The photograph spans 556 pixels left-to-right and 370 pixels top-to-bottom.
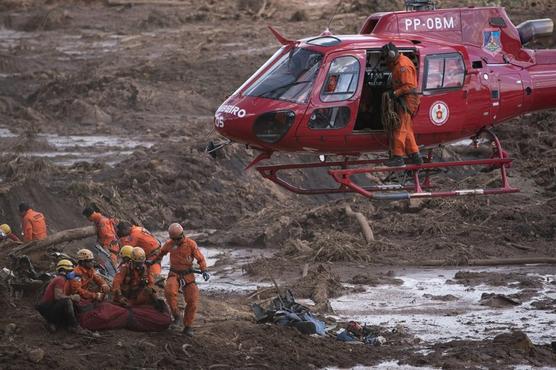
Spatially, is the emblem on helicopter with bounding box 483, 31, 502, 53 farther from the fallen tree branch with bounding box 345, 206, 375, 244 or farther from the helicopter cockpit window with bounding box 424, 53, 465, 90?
the fallen tree branch with bounding box 345, 206, 375, 244

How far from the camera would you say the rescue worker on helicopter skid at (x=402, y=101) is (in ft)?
58.9

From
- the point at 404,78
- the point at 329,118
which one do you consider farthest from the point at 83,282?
the point at 404,78

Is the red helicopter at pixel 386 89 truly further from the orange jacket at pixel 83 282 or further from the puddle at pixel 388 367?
the orange jacket at pixel 83 282

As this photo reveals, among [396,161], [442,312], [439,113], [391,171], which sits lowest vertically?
[442,312]

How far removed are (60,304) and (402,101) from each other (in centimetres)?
557

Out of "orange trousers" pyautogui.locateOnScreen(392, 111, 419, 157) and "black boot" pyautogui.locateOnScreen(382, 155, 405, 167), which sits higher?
"orange trousers" pyautogui.locateOnScreen(392, 111, 419, 157)

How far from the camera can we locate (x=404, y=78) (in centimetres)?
1795

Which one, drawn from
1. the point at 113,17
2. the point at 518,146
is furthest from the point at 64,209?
the point at 113,17

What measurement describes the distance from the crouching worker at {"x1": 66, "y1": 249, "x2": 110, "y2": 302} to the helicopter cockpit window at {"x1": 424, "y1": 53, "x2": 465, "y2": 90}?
5.54 m

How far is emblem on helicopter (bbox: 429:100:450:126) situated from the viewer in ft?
61.8

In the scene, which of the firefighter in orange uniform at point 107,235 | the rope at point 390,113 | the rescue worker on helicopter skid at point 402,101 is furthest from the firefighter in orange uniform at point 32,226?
the rope at point 390,113

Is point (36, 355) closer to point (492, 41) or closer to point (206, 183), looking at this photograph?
point (492, 41)

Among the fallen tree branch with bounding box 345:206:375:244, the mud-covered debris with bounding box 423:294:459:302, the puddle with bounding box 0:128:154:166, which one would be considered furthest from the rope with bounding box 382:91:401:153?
the puddle with bounding box 0:128:154:166

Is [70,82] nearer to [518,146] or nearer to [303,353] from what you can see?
[518,146]
